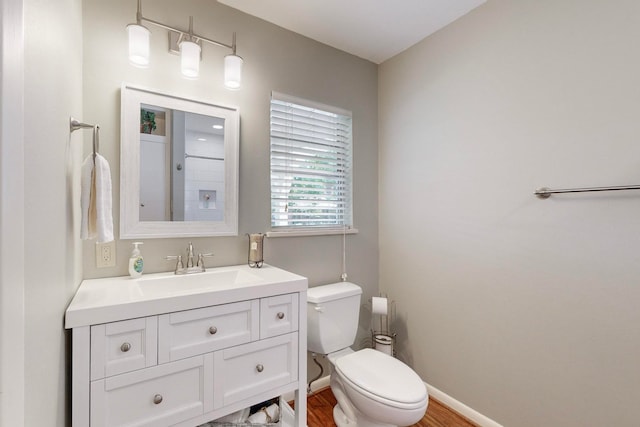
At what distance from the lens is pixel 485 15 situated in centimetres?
169

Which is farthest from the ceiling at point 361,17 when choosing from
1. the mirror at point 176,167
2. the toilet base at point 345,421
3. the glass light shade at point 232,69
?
the toilet base at point 345,421

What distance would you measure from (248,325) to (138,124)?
3.73 feet

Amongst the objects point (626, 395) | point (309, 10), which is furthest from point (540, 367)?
point (309, 10)

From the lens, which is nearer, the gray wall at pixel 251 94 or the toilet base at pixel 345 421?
the gray wall at pixel 251 94

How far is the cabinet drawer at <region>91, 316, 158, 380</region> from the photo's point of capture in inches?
38.0

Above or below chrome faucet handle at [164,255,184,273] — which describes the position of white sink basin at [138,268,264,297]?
below

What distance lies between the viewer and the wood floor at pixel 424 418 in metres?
1.71

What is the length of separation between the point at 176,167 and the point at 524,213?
189 centimetres

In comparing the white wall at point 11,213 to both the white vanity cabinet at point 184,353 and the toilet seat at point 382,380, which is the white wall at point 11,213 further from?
the toilet seat at point 382,380

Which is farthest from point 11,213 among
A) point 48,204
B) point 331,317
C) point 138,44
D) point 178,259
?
point 331,317

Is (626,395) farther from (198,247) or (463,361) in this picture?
(198,247)

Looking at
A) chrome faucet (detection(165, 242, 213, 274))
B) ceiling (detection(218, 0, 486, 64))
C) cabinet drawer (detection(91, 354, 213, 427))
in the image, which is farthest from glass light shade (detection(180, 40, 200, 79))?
cabinet drawer (detection(91, 354, 213, 427))

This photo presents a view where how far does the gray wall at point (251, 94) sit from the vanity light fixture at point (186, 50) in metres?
0.05

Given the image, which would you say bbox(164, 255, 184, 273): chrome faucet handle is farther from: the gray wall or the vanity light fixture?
the vanity light fixture
